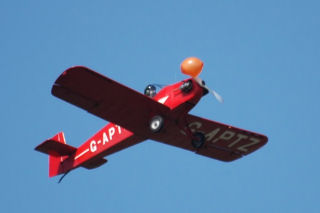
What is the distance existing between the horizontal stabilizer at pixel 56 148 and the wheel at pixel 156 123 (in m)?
4.37

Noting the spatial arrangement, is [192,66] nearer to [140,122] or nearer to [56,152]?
[140,122]

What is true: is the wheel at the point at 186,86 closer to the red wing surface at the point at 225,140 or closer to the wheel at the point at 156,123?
the wheel at the point at 156,123

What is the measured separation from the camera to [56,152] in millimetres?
20750

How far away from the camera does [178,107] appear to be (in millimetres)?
17203

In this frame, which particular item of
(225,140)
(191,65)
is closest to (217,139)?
(225,140)

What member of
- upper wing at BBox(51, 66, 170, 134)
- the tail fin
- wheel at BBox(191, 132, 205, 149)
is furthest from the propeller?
the tail fin

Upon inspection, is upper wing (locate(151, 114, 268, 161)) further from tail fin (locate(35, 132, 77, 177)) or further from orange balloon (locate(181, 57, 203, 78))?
tail fin (locate(35, 132, 77, 177))

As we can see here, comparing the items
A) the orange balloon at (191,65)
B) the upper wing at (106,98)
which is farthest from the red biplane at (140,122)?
the orange balloon at (191,65)

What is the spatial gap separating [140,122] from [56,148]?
4234 millimetres

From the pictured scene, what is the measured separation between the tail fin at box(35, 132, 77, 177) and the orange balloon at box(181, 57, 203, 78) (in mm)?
5773

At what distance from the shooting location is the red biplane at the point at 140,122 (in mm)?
16703

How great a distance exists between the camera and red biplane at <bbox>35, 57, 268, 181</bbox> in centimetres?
1670

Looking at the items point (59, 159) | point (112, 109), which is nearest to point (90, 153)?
point (59, 159)

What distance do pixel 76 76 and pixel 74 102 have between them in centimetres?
102
